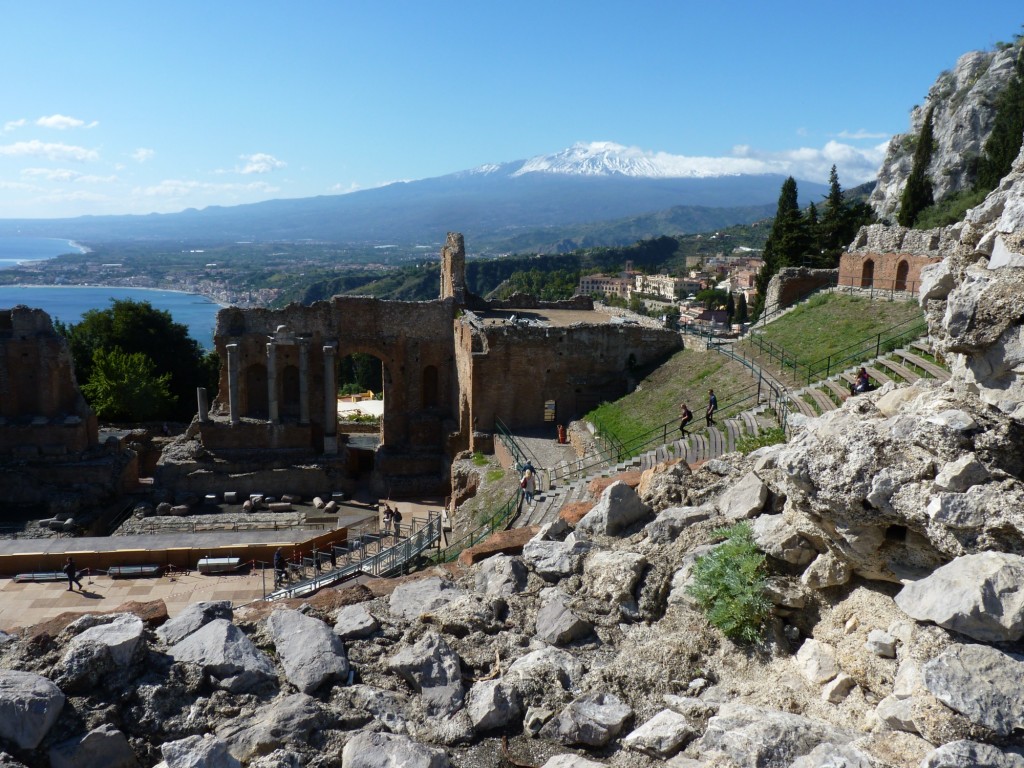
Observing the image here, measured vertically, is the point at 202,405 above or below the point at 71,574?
above

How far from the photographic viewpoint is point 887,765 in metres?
5.05

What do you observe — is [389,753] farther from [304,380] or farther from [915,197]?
[915,197]

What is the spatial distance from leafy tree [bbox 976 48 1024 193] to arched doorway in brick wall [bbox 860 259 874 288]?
12118 mm

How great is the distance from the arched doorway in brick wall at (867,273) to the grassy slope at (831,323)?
1.96 meters

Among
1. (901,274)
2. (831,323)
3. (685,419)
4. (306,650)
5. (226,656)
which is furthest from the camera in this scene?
(901,274)

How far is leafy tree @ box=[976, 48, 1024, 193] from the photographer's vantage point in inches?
1469

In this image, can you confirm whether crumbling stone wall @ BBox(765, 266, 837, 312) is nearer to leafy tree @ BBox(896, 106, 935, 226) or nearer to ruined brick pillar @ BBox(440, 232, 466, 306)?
ruined brick pillar @ BBox(440, 232, 466, 306)

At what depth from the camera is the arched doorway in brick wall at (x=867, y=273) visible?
93.8 feet

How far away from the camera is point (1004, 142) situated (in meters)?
38.2

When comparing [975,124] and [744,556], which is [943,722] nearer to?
[744,556]

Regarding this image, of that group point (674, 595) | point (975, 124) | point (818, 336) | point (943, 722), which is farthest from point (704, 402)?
point (975, 124)

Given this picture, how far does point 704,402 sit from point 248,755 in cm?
1605

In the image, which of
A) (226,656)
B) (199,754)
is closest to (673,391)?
(226,656)

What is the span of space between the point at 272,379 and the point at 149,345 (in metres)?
14.6
